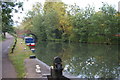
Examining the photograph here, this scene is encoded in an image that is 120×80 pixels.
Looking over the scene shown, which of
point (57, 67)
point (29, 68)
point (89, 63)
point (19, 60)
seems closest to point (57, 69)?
point (57, 67)

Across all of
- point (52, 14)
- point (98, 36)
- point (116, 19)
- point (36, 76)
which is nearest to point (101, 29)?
point (98, 36)

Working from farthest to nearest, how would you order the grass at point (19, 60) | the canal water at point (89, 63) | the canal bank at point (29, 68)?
the canal water at point (89, 63) < the grass at point (19, 60) < the canal bank at point (29, 68)

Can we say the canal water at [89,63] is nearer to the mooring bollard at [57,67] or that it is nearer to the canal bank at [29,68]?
the canal bank at [29,68]

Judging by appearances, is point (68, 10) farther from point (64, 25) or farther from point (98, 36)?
point (98, 36)

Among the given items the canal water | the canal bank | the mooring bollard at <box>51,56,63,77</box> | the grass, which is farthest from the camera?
the canal water

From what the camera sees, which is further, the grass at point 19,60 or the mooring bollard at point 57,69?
the grass at point 19,60

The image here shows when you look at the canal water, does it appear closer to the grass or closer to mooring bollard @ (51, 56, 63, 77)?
the grass

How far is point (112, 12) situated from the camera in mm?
21062

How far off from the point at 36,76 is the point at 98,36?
738 inches

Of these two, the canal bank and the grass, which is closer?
the canal bank

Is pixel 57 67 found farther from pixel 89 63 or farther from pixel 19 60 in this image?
pixel 89 63

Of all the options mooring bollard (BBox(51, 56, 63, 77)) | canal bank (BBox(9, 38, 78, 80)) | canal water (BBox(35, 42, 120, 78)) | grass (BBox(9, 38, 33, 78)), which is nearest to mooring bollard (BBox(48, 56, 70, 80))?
mooring bollard (BBox(51, 56, 63, 77))

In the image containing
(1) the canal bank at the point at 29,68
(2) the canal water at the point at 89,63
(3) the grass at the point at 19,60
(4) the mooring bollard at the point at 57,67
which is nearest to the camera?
(4) the mooring bollard at the point at 57,67

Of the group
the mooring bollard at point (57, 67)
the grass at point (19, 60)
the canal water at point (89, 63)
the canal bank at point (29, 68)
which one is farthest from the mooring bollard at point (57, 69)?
the canal water at point (89, 63)
